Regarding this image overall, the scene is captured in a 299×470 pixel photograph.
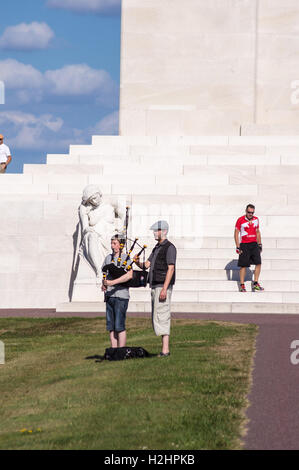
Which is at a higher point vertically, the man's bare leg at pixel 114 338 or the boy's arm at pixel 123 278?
the boy's arm at pixel 123 278

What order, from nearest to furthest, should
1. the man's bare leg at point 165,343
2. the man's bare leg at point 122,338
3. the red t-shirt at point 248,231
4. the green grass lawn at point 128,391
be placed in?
the green grass lawn at point 128,391 < the man's bare leg at point 165,343 < the man's bare leg at point 122,338 < the red t-shirt at point 248,231

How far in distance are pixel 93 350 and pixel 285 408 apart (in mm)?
5398

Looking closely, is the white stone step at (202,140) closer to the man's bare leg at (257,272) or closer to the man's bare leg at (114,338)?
the man's bare leg at (257,272)

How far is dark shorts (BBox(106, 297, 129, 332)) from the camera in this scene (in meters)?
12.8

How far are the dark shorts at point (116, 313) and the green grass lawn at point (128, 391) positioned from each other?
558 mm

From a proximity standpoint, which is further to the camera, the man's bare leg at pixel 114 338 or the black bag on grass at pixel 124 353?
the man's bare leg at pixel 114 338

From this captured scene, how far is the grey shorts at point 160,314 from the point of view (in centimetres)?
1266

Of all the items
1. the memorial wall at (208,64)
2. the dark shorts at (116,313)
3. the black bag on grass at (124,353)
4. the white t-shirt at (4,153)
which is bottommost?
the black bag on grass at (124,353)

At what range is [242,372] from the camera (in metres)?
11.2

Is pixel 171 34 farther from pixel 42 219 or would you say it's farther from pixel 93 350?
pixel 93 350

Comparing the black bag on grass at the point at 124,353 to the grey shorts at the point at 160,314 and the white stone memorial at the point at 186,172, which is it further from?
the white stone memorial at the point at 186,172

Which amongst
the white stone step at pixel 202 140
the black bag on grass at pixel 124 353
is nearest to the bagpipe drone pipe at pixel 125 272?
the black bag on grass at pixel 124 353

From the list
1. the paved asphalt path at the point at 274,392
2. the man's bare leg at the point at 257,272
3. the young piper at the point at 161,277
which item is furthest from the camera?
the man's bare leg at the point at 257,272
